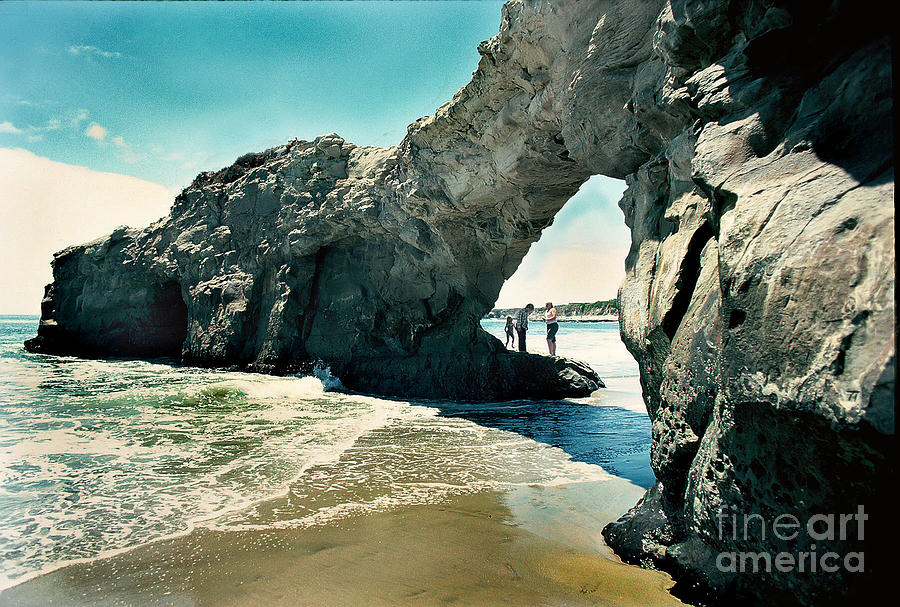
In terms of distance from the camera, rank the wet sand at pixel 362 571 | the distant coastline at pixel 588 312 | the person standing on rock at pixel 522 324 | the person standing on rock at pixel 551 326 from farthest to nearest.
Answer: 1. the distant coastline at pixel 588 312
2. the person standing on rock at pixel 522 324
3. the person standing on rock at pixel 551 326
4. the wet sand at pixel 362 571

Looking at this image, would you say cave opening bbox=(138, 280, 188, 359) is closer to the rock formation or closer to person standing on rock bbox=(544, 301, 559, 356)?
the rock formation

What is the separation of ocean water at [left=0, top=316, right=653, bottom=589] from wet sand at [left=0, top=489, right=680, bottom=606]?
1.09 ft

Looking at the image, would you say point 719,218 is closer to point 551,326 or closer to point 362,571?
point 362,571

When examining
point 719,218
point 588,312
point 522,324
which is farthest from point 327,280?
point 588,312

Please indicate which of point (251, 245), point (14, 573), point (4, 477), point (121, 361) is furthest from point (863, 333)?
point (121, 361)

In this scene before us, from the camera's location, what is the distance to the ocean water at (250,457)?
4.39 m

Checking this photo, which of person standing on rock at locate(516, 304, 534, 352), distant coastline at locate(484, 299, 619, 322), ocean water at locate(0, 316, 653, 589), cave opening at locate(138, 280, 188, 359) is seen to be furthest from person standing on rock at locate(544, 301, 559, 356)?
distant coastline at locate(484, 299, 619, 322)

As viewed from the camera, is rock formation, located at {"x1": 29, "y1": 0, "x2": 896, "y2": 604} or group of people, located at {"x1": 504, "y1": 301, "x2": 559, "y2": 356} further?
group of people, located at {"x1": 504, "y1": 301, "x2": 559, "y2": 356}

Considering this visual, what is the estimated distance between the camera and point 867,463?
208 centimetres

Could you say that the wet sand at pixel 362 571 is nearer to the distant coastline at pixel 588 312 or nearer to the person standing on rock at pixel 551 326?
the person standing on rock at pixel 551 326

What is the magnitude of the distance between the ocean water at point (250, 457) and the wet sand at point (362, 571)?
331 millimetres

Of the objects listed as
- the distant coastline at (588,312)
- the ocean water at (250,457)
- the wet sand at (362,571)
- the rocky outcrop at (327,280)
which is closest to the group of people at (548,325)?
the rocky outcrop at (327,280)

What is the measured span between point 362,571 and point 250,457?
11.9 feet

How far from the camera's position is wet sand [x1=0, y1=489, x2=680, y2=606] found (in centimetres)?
313
